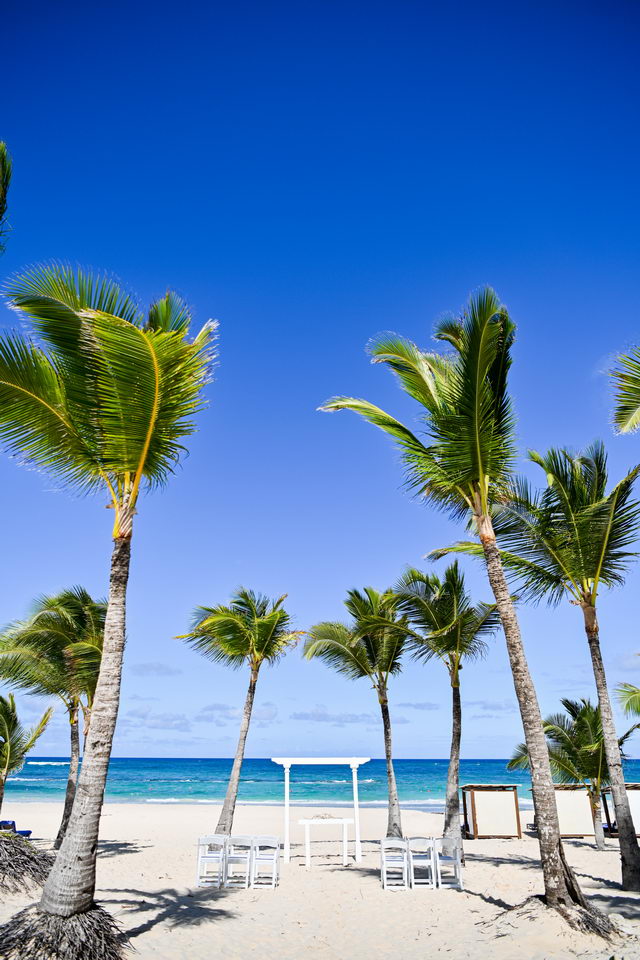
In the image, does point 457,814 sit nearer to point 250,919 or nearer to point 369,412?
point 250,919

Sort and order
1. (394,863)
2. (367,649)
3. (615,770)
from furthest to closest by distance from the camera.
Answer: (367,649)
(394,863)
(615,770)

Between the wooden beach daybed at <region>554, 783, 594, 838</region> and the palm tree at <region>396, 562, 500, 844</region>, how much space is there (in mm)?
6501

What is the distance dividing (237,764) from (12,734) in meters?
6.23

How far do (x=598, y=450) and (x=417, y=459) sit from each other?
3798 millimetres

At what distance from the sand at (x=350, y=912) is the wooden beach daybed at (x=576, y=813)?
311cm

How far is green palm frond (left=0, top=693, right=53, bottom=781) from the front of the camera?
52.2 ft

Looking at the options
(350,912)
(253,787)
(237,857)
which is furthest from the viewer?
(253,787)

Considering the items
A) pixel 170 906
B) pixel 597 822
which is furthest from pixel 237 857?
pixel 597 822

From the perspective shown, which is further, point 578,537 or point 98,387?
point 578,537

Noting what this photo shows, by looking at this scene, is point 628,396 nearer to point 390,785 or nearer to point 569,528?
point 569,528

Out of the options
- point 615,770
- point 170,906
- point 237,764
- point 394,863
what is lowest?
point 170,906

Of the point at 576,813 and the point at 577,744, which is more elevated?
the point at 577,744

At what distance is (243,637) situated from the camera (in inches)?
582

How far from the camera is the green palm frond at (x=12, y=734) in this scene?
15922mm
